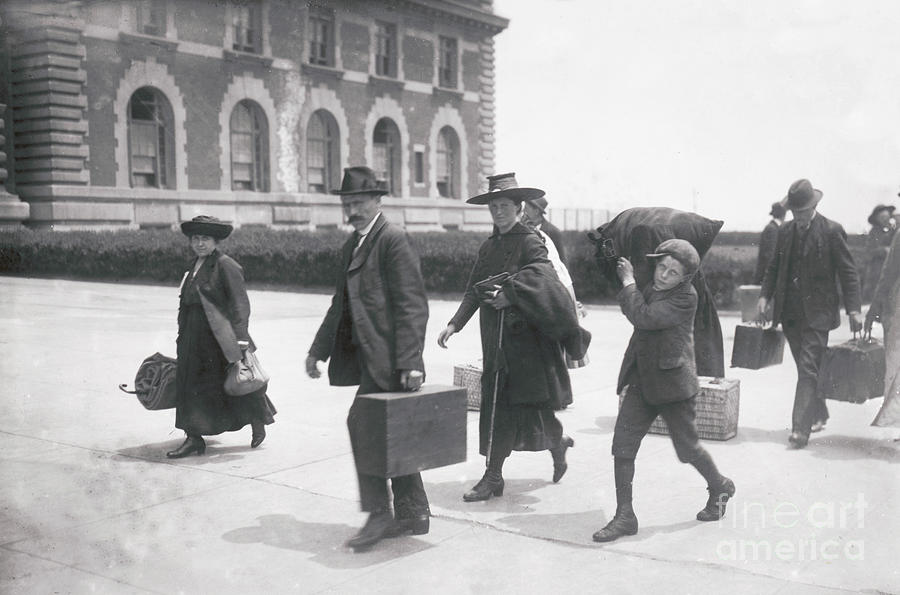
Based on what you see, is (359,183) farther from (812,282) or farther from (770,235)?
(770,235)

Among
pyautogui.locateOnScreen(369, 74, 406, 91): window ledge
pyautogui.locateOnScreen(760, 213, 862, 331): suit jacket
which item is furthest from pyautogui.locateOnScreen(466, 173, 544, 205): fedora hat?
pyautogui.locateOnScreen(369, 74, 406, 91): window ledge

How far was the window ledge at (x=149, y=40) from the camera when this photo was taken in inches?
1030

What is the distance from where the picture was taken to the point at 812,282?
7277mm

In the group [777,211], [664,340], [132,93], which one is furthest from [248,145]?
[664,340]

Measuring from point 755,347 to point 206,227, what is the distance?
4268mm

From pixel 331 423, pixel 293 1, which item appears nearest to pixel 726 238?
pixel 293 1

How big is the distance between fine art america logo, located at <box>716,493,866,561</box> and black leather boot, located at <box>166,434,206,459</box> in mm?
3670

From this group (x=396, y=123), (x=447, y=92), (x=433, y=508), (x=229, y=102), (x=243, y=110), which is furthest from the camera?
(x=447, y=92)

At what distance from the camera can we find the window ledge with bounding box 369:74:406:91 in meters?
33.7

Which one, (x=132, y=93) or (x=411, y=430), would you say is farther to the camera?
(x=132, y=93)

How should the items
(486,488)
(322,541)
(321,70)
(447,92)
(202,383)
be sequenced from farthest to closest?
(447,92) < (321,70) < (202,383) < (486,488) < (322,541)

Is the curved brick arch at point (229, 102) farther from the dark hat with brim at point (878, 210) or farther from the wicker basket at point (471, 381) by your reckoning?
the wicker basket at point (471, 381)

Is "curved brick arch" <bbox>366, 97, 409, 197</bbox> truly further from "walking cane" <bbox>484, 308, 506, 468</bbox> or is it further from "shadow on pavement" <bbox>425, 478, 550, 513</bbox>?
"walking cane" <bbox>484, 308, 506, 468</bbox>

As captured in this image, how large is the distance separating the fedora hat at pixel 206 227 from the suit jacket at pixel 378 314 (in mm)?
1969
